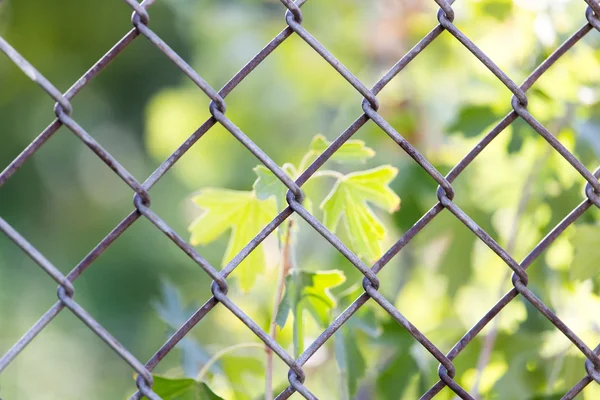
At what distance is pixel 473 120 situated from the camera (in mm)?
938

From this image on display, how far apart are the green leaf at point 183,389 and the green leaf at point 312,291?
0.34 ft

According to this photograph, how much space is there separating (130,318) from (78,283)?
390 mm

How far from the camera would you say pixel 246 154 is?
215cm

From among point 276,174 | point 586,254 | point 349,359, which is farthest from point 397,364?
point 276,174

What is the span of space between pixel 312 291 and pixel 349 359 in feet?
0.33

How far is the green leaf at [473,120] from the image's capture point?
3.05 ft

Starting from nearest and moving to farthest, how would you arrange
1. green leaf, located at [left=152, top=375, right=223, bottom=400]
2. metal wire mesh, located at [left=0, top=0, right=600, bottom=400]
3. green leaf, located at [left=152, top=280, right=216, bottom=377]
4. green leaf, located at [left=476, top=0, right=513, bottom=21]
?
1. metal wire mesh, located at [left=0, top=0, right=600, bottom=400]
2. green leaf, located at [left=152, top=375, right=223, bottom=400]
3. green leaf, located at [left=152, top=280, right=216, bottom=377]
4. green leaf, located at [left=476, top=0, right=513, bottom=21]

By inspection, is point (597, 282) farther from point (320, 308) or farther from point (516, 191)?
point (320, 308)

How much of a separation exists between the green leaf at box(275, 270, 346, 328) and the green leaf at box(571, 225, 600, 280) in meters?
0.22

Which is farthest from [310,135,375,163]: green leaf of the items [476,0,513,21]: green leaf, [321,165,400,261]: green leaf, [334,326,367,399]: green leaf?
[476,0,513,21]: green leaf

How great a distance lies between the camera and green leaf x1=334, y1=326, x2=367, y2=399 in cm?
73

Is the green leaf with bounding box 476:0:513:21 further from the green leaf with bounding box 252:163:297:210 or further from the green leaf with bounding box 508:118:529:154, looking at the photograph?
the green leaf with bounding box 252:163:297:210

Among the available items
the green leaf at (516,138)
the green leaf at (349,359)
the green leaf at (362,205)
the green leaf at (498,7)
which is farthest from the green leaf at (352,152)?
the green leaf at (498,7)

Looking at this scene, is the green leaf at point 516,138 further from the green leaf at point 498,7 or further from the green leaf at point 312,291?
the green leaf at point 312,291
